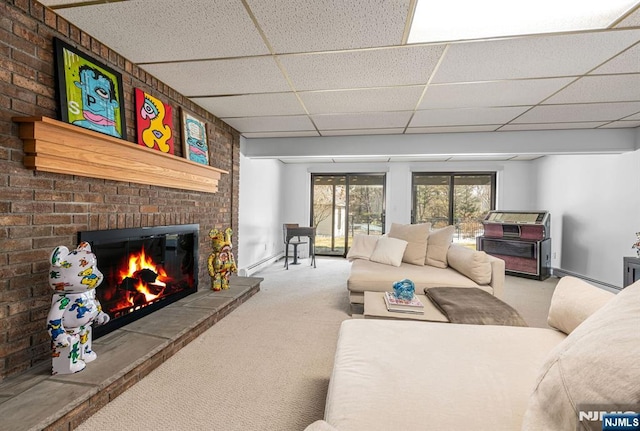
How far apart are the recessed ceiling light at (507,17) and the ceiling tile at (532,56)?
0.10 meters

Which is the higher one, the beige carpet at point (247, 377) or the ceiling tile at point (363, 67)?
the ceiling tile at point (363, 67)

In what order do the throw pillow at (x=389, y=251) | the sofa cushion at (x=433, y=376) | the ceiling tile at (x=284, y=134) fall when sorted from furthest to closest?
the ceiling tile at (x=284, y=134), the throw pillow at (x=389, y=251), the sofa cushion at (x=433, y=376)

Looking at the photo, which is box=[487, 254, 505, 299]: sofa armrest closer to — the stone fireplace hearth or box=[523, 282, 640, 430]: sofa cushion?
box=[523, 282, 640, 430]: sofa cushion

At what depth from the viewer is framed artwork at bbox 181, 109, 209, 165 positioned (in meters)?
2.91

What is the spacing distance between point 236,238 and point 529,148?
13.8ft

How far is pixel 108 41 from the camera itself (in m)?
1.96

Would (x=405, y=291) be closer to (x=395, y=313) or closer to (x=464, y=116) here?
(x=395, y=313)

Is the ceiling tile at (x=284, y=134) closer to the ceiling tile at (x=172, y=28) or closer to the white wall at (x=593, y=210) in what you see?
the ceiling tile at (x=172, y=28)

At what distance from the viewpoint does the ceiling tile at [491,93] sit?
2479mm

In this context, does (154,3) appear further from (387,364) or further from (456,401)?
(456,401)

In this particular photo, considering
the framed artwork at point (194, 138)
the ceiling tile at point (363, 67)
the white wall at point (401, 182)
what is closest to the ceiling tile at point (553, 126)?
the ceiling tile at point (363, 67)

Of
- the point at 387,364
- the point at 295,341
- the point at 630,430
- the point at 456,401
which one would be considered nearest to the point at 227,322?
the point at 295,341

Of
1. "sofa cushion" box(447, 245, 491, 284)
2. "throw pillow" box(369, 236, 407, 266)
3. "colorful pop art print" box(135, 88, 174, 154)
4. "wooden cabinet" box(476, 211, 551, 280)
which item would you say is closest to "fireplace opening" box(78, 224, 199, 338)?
"colorful pop art print" box(135, 88, 174, 154)

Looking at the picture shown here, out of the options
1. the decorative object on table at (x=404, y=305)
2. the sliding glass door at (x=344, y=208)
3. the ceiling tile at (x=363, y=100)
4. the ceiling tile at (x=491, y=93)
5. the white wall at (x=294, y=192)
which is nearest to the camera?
the decorative object on table at (x=404, y=305)
